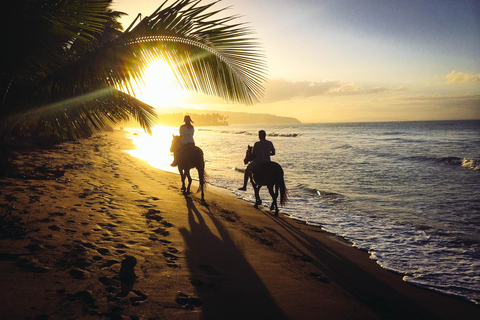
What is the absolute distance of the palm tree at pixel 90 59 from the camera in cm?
341

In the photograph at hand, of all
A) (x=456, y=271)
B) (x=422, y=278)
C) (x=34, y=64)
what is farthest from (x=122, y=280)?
(x=456, y=271)

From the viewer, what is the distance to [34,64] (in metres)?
3.64

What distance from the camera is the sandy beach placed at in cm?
255

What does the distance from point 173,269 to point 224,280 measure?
68 centimetres

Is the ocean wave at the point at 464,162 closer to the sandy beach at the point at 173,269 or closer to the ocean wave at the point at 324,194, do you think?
the ocean wave at the point at 324,194

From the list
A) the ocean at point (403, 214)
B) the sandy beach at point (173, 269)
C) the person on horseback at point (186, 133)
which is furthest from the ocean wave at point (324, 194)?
the person on horseback at point (186, 133)

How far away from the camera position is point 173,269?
11.1 ft

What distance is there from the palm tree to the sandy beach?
1.68 metres

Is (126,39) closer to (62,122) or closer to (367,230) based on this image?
(62,122)

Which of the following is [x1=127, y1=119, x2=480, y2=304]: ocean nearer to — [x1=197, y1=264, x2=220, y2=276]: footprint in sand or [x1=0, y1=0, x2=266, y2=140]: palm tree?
[x1=197, y1=264, x2=220, y2=276]: footprint in sand

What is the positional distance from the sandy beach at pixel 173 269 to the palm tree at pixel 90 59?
168cm

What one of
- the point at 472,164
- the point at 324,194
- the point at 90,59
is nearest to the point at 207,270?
the point at 90,59

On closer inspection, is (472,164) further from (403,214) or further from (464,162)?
(403,214)

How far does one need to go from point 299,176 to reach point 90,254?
11525 mm
